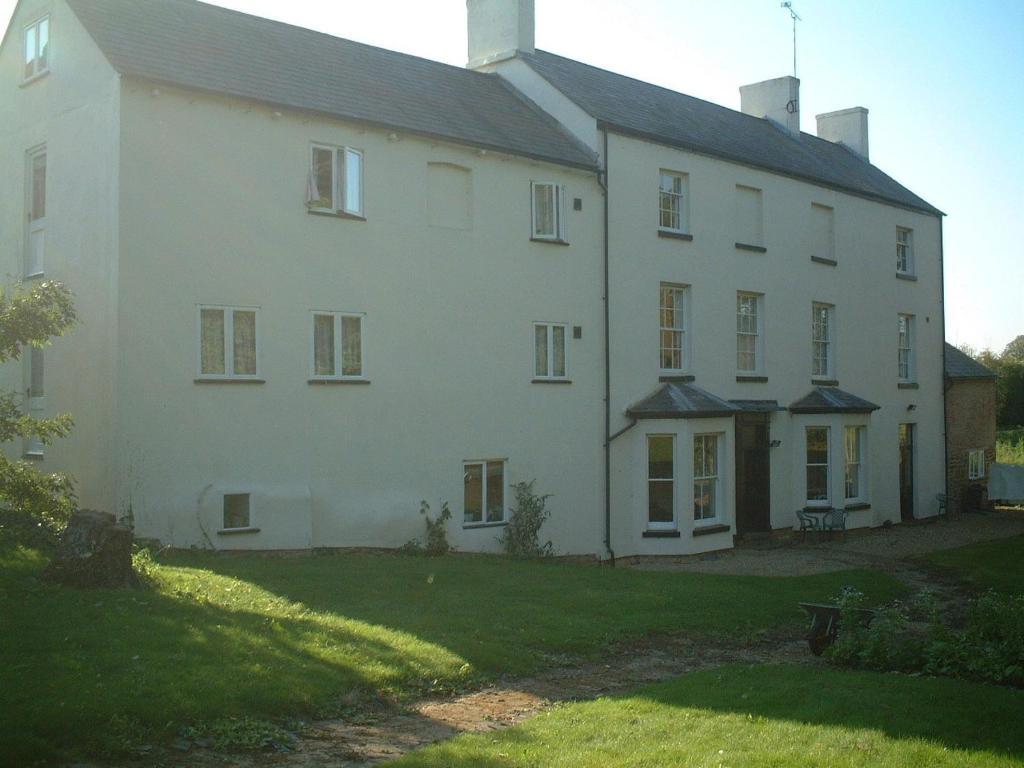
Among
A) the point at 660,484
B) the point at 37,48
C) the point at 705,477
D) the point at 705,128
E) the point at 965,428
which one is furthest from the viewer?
the point at 965,428

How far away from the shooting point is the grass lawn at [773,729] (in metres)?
7.82

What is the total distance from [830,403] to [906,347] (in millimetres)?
→ 6905

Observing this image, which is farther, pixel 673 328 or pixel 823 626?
pixel 673 328

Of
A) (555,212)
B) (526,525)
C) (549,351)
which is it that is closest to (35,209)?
(555,212)

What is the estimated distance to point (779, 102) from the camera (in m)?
33.8

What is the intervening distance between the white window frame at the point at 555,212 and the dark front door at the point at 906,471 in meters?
15.8

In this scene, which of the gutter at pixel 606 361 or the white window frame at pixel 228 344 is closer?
the white window frame at pixel 228 344

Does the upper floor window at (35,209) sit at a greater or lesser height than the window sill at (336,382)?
greater

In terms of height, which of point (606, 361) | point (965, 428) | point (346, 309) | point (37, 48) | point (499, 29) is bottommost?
point (965, 428)

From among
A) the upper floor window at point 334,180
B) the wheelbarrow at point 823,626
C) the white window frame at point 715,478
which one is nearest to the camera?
the wheelbarrow at point 823,626

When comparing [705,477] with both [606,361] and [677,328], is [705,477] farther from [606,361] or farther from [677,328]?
[606,361]

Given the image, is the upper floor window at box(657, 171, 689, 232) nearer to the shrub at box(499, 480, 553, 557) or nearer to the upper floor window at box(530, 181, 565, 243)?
the upper floor window at box(530, 181, 565, 243)

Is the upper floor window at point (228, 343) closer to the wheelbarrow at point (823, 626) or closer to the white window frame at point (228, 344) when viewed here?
the white window frame at point (228, 344)

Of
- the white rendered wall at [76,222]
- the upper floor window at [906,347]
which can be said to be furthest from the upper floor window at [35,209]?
the upper floor window at [906,347]
